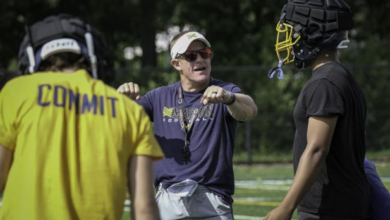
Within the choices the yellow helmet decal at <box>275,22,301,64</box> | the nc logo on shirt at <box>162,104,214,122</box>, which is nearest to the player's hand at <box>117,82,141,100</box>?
the nc logo on shirt at <box>162,104,214,122</box>

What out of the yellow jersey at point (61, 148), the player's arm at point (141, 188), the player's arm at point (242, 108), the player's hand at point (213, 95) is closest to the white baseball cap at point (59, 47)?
the yellow jersey at point (61, 148)

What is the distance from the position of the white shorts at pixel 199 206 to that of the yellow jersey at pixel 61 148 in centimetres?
208

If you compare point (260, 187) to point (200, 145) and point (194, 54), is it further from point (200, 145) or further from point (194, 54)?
point (200, 145)

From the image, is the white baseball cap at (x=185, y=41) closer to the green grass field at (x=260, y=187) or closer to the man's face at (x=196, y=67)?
the man's face at (x=196, y=67)

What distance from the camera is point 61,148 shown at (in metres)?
3.08

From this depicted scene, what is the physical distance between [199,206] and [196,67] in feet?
3.43

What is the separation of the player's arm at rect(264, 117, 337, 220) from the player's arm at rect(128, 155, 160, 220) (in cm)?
120

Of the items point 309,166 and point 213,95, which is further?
point 213,95

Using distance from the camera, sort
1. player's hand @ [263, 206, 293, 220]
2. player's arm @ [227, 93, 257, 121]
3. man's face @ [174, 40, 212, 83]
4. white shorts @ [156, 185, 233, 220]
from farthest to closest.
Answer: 1. man's face @ [174, 40, 212, 83]
2. white shorts @ [156, 185, 233, 220]
3. player's arm @ [227, 93, 257, 121]
4. player's hand @ [263, 206, 293, 220]

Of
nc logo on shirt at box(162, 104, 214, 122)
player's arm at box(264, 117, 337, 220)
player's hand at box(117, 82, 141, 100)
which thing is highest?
player's hand at box(117, 82, 141, 100)

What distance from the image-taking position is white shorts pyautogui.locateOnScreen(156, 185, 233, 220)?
5.20 m

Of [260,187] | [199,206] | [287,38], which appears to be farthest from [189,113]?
[260,187]

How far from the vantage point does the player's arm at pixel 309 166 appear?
4195mm

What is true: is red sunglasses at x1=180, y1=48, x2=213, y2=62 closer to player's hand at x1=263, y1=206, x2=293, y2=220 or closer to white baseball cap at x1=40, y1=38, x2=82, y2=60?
player's hand at x1=263, y1=206, x2=293, y2=220
